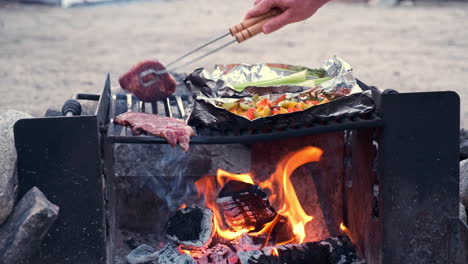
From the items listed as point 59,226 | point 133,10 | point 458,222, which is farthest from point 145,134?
point 133,10

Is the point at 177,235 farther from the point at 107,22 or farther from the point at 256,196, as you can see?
the point at 107,22

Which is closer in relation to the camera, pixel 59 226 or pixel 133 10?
pixel 59 226

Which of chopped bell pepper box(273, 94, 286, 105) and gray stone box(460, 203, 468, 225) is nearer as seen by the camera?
chopped bell pepper box(273, 94, 286, 105)

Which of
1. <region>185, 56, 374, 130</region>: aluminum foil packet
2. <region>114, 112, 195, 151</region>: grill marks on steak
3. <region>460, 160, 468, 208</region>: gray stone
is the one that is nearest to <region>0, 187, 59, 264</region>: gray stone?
<region>114, 112, 195, 151</region>: grill marks on steak

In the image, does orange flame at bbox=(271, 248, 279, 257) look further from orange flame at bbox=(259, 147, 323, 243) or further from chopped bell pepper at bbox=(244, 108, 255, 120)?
chopped bell pepper at bbox=(244, 108, 255, 120)

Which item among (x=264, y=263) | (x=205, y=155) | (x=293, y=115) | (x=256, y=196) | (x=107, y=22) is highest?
(x=107, y=22)

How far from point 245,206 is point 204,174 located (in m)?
0.35

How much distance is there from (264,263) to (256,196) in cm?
53

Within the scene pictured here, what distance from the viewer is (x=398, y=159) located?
296 centimetres

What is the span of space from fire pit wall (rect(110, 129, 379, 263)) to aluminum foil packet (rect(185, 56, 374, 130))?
35 centimetres

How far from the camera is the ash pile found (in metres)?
3.21

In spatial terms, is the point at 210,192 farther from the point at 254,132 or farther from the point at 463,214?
the point at 463,214

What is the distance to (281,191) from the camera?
3664 millimetres

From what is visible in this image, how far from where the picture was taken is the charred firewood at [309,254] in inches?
125
